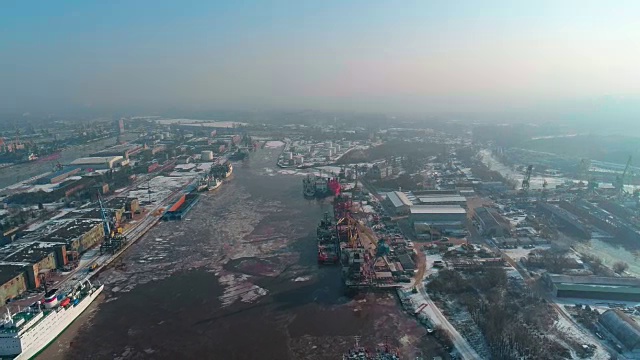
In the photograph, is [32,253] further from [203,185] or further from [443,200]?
[443,200]

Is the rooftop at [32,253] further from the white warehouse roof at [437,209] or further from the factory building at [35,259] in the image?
the white warehouse roof at [437,209]

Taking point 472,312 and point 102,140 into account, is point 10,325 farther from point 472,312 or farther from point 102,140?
point 102,140

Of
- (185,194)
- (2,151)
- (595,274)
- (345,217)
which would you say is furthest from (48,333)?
(2,151)

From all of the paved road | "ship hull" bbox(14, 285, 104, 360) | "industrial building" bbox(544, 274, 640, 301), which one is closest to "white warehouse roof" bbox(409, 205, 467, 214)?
the paved road

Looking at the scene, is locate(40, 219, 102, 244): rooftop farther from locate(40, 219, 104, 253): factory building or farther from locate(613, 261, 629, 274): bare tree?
locate(613, 261, 629, 274): bare tree

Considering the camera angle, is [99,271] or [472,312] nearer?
[472,312]

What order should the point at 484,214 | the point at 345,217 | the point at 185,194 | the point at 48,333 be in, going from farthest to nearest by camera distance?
1. the point at 185,194
2. the point at 484,214
3. the point at 345,217
4. the point at 48,333

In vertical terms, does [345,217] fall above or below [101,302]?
above
